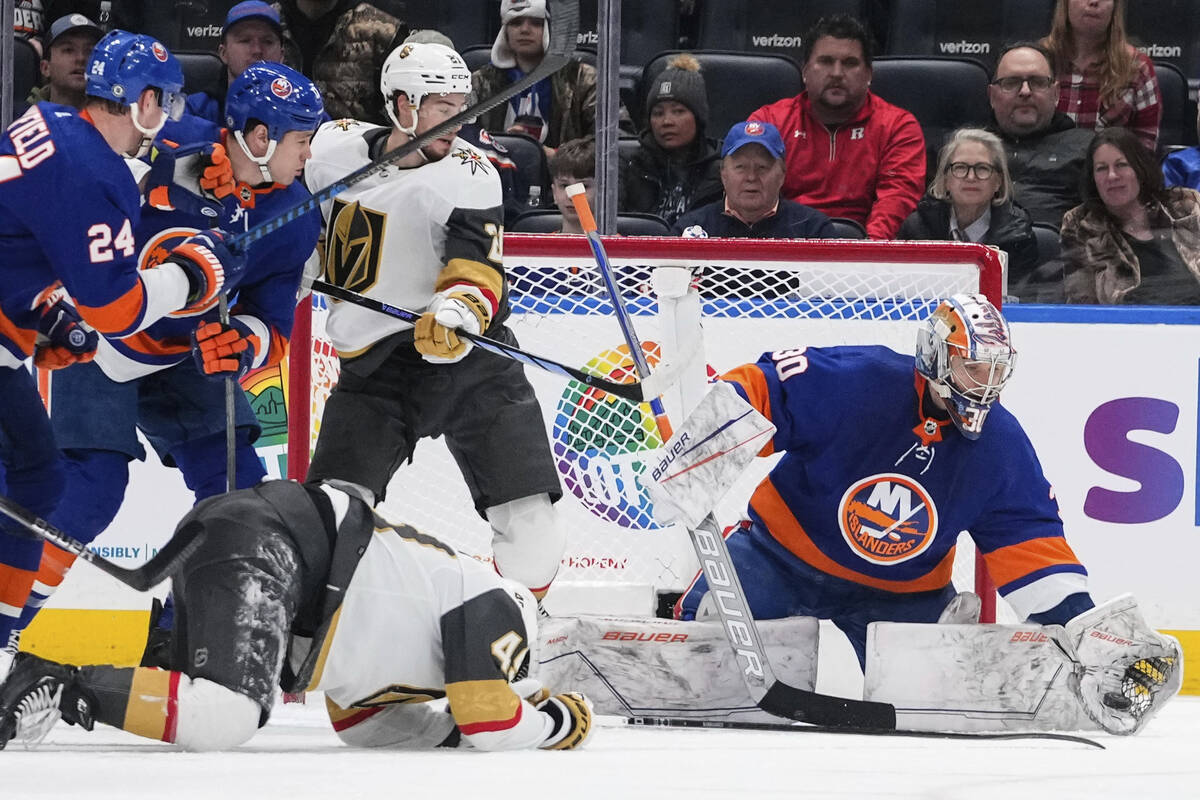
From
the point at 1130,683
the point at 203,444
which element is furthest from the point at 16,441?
the point at 1130,683

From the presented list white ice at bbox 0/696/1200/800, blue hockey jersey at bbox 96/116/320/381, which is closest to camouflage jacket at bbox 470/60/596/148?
blue hockey jersey at bbox 96/116/320/381

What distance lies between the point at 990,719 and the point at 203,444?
1479 mm

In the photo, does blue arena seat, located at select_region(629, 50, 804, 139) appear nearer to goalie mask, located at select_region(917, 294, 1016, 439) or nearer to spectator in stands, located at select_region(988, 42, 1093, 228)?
spectator in stands, located at select_region(988, 42, 1093, 228)

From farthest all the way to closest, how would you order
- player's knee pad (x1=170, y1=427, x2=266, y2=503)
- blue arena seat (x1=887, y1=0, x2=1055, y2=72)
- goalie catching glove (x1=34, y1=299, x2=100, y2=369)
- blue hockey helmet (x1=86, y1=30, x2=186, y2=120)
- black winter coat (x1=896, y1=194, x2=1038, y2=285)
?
1. blue arena seat (x1=887, y1=0, x2=1055, y2=72)
2. black winter coat (x1=896, y1=194, x2=1038, y2=285)
3. player's knee pad (x1=170, y1=427, x2=266, y2=503)
4. goalie catching glove (x1=34, y1=299, x2=100, y2=369)
5. blue hockey helmet (x1=86, y1=30, x2=186, y2=120)

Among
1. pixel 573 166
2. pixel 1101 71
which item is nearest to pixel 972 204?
pixel 1101 71

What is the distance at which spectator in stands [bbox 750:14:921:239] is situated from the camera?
4.15m

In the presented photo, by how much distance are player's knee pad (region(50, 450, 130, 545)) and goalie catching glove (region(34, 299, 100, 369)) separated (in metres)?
0.30

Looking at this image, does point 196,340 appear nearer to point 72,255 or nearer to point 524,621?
point 72,255

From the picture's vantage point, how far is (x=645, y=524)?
11.5 feet

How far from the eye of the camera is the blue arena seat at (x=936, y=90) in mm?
4430

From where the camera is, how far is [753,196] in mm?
3967

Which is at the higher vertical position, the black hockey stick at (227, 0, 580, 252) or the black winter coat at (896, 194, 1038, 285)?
the black hockey stick at (227, 0, 580, 252)

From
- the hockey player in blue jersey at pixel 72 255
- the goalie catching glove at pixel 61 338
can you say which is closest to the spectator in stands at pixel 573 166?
the hockey player in blue jersey at pixel 72 255

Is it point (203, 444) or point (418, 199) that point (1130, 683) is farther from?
point (203, 444)
